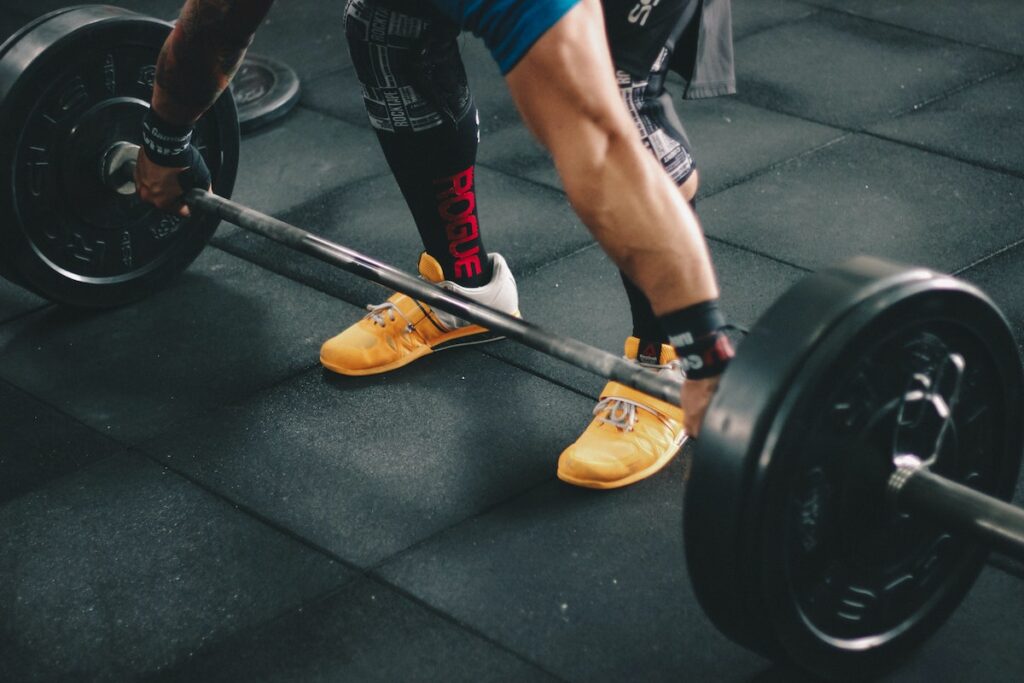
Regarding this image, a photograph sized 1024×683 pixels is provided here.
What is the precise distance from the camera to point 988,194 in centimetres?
239

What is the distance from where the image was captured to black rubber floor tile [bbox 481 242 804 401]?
1985 millimetres

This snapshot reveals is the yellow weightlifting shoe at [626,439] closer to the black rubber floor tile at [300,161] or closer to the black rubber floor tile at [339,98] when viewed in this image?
the black rubber floor tile at [300,161]

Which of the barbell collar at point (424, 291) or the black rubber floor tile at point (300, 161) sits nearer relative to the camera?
the barbell collar at point (424, 291)

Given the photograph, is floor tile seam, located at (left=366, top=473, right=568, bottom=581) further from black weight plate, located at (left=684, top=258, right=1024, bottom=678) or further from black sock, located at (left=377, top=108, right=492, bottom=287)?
black weight plate, located at (left=684, top=258, right=1024, bottom=678)

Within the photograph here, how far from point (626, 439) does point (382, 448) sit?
353mm

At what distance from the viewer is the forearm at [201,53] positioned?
65.2 inches

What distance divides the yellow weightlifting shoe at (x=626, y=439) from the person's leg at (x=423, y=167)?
0.31 meters

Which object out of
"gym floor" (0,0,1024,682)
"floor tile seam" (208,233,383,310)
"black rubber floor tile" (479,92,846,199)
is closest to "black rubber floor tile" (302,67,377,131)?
"gym floor" (0,0,1024,682)

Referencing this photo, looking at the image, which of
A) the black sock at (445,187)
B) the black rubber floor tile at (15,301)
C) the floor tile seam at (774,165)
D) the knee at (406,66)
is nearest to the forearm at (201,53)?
the knee at (406,66)

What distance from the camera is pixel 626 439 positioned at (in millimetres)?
1694

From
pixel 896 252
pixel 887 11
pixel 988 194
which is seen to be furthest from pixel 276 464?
pixel 887 11

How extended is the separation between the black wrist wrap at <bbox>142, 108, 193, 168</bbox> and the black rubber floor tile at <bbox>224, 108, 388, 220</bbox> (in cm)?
61

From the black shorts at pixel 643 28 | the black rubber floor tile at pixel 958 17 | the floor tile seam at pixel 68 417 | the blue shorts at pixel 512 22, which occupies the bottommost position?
the black rubber floor tile at pixel 958 17

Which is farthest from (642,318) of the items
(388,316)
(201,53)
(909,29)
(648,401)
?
(909,29)
